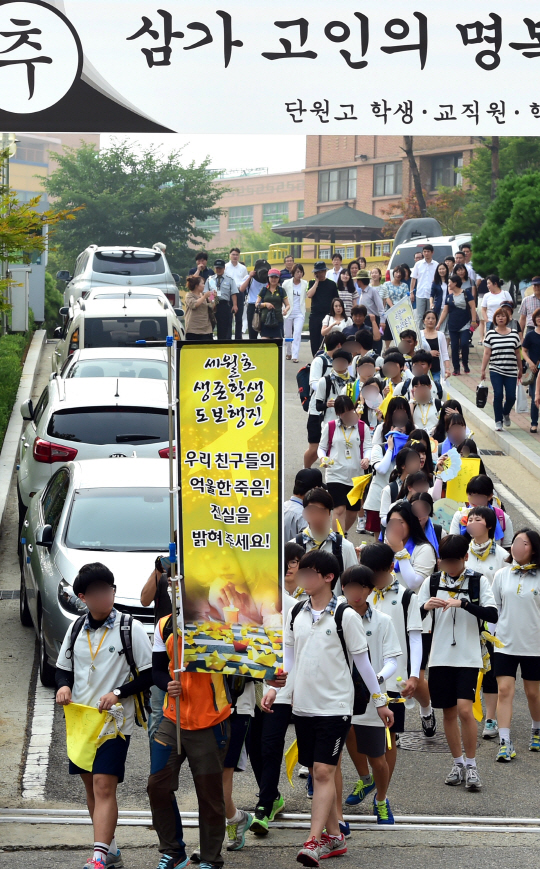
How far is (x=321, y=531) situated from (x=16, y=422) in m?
11.1

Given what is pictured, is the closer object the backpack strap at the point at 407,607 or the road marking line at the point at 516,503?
the backpack strap at the point at 407,607

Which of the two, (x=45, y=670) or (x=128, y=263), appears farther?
(x=128, y=263)

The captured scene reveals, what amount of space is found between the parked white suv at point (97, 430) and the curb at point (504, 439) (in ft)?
19.2

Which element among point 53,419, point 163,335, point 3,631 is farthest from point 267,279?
point 3,631

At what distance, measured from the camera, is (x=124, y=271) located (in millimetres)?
22031

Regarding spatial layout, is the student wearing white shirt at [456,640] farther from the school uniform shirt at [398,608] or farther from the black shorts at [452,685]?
the school uniform shirt at [398,608]

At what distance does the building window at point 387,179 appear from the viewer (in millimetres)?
75312

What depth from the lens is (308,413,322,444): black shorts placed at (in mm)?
12375

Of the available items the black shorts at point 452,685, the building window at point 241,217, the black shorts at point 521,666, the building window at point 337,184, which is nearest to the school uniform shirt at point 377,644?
the black shorts at point 452,685

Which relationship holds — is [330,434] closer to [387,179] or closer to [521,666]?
[521,666]

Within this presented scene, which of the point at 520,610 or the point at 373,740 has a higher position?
the point at 520,610

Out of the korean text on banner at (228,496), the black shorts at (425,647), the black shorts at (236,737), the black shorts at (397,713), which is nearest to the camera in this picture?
the korean text on banner at (228,496)

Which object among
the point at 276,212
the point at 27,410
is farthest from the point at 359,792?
the point at 276,212

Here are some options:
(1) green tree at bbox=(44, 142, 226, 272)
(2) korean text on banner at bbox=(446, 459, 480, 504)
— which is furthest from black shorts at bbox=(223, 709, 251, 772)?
(1) green tree at bbox=(44, 142, 226, 272)
